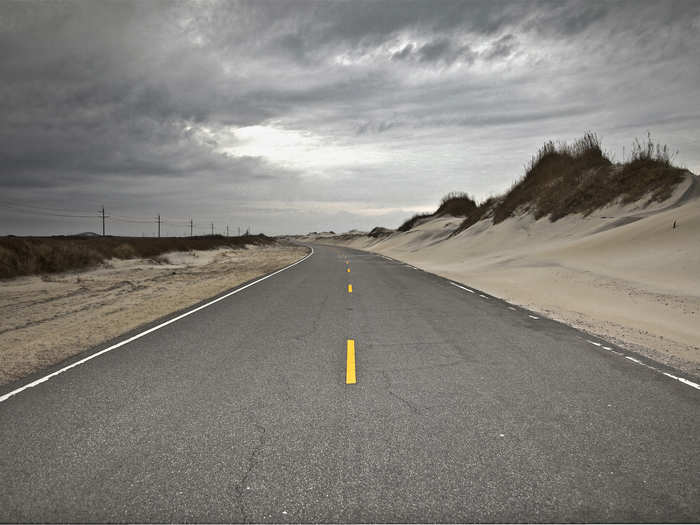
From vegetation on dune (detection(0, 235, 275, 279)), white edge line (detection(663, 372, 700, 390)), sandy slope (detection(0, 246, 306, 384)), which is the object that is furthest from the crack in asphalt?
vegetation on dune (detection(0, 235, 275, 279))

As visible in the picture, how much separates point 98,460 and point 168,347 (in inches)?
147

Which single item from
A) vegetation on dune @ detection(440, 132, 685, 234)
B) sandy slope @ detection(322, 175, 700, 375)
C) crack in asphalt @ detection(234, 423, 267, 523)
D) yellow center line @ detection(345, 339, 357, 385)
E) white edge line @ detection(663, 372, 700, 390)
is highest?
vegetation on dune @ detection(440, 132, 685, 234)

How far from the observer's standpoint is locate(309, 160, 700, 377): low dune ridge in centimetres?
828

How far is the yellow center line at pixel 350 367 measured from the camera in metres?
5.33

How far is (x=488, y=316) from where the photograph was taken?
9609mm

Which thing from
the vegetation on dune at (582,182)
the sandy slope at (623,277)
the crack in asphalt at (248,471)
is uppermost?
the vegetation on dune at (582,182)

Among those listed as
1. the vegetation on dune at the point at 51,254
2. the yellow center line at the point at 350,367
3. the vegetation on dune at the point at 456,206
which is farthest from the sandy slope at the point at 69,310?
the vegetation on dune at the point at 456,206

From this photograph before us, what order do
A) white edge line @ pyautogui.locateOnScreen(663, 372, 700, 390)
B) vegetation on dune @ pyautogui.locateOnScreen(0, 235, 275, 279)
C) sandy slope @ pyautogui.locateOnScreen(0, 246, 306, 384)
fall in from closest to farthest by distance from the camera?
white edge line @ pyautogui.locateOnScreen(663, 372, 700, 390) → sandy slope @ pyautogui.locateOnScreen(0, 246, 306, 384) → vegetation on dune @ pyautogui.locateOnScreen(0, 235, 275, 279)

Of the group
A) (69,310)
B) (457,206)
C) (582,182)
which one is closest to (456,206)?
(457,206)

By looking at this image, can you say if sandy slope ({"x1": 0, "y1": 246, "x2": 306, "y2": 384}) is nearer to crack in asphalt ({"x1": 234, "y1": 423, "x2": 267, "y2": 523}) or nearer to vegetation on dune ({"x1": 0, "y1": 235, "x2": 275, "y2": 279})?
vegetation on dune ({"x1": 0, "y1": 235, "x2": 275, "y2": 279})

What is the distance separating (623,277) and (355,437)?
13.4 meters

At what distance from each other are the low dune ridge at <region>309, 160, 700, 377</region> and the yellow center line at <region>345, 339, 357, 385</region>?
431 cm

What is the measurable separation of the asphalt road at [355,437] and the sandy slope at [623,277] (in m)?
2.00

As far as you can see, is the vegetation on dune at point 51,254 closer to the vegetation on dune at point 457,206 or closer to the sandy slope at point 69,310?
the sandy slope at point 69,310
